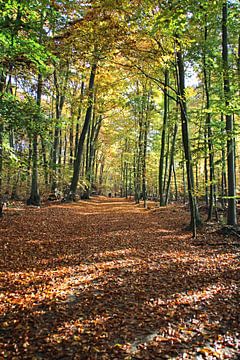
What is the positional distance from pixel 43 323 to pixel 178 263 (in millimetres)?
3698

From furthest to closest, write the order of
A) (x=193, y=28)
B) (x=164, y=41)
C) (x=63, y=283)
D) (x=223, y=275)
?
(x=193, y=28) → (x=164, y=41) → (x=223, y=275) → (x=63, y=283)

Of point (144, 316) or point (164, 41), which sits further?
point (164, 41)

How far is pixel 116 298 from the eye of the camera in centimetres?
436

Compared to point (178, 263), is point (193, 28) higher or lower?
higher

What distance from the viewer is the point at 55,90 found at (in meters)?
12.7

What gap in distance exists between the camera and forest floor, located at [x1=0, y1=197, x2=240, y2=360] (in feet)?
10.1

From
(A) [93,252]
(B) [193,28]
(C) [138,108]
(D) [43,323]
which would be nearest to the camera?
(D) [43,323]

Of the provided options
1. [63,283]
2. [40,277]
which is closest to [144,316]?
[63,283]

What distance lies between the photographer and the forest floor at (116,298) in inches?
121

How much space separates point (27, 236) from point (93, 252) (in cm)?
232

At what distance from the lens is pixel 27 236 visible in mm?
7969

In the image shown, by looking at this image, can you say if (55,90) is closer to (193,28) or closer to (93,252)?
(193,28)

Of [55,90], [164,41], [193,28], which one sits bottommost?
[55,90]

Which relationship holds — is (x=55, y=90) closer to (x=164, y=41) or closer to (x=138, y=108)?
(x=164, y=41)
